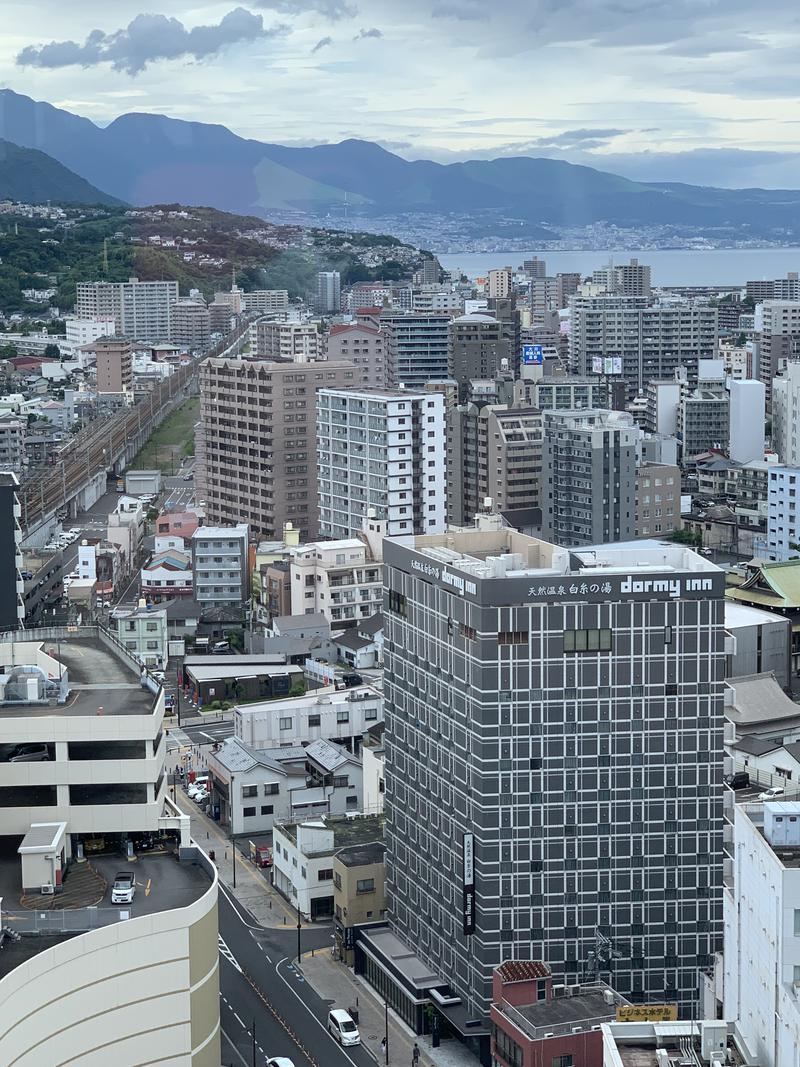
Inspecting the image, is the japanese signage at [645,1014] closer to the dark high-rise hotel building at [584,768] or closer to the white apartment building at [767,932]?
the white apartment building at [767,932]

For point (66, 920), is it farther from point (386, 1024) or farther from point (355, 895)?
point (355, 895)

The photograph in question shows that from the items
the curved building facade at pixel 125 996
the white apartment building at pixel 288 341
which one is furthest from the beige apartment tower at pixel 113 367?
the curved building facade at pixel 125 996

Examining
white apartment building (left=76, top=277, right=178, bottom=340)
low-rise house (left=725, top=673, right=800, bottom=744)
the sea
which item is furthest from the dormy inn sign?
the sea

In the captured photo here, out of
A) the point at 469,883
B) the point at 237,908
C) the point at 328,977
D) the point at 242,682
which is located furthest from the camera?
the point at 242,682

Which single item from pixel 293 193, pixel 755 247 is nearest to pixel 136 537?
pixel 293 193

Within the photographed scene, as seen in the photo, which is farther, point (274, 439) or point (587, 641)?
point (274, 439)

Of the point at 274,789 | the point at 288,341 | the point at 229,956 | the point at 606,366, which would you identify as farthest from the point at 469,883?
the point at 606,366

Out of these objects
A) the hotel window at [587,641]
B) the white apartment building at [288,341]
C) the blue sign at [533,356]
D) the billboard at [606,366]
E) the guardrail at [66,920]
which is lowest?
the guardrail at [66,920]
